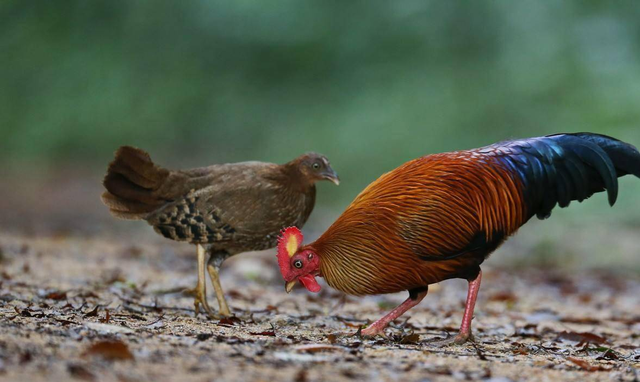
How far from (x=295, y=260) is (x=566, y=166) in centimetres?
176

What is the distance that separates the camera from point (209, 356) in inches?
123

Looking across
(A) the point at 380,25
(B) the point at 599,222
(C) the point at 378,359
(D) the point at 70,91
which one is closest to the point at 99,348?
(C) the point at 378,359

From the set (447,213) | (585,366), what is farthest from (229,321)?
(585,366)

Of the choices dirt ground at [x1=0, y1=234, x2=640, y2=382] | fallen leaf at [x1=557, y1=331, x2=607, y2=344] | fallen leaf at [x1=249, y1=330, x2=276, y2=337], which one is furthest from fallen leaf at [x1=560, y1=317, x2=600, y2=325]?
fallen leaf at [x1=249, y1=330, x2=276, y2=337]

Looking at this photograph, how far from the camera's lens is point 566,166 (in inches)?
177

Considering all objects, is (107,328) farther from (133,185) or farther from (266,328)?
(133,185)

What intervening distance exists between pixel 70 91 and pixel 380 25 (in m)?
9.15

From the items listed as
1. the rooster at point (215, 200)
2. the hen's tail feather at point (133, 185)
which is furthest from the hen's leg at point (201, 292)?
the hen's tail feather at point (133, 185)

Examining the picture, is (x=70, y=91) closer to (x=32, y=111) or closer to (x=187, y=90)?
(x=32, y=111)

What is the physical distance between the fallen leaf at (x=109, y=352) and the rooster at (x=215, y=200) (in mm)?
2009

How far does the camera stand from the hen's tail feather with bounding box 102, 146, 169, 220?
5020mm

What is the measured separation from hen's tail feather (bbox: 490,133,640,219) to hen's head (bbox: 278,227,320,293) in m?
1.33

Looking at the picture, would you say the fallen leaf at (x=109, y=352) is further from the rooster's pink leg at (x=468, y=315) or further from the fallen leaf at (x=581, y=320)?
the fallen leaf at (x=581, y=320)

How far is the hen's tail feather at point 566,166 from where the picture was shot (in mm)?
4457
